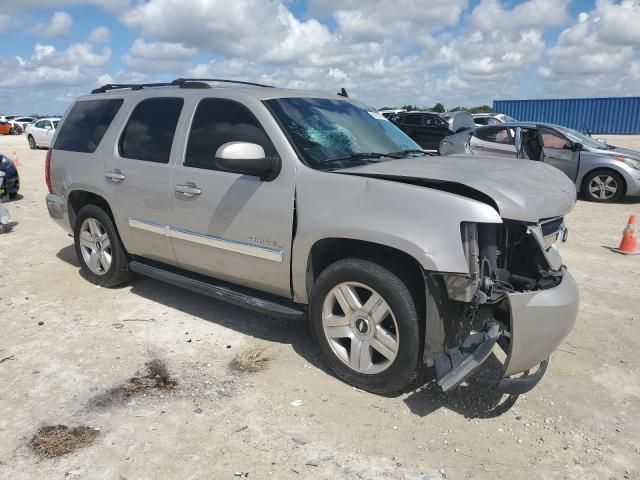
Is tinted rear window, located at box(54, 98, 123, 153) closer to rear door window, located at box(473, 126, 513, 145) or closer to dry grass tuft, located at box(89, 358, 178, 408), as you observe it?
dry grass tuft, located at box(89, 358, 178, 408)

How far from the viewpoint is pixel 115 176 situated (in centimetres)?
487

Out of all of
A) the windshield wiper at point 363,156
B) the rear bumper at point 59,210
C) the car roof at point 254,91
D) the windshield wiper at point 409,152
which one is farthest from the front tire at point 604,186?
the rear bumper at point 59,210

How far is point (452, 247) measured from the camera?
117 inches

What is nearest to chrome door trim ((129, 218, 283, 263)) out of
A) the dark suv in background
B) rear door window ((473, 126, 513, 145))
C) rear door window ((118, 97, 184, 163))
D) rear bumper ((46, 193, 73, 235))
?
rear door window ((118, 97, 184, 163))

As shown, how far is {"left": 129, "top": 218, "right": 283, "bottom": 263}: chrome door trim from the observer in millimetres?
3797

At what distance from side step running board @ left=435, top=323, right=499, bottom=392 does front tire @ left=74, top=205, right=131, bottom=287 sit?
3.41 metres

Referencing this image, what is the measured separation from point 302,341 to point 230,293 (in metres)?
0.71

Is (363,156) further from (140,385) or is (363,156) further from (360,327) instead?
(140,385)

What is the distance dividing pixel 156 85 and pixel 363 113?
204cm

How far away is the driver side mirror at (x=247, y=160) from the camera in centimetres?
349

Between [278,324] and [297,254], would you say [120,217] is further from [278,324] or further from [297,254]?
[297,254]

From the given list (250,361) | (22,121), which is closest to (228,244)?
(250,361)

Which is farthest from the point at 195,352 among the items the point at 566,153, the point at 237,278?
the point at 566,153

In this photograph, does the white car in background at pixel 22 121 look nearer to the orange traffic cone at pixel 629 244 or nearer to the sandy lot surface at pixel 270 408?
the sandy lot surface at pixel 270 408
